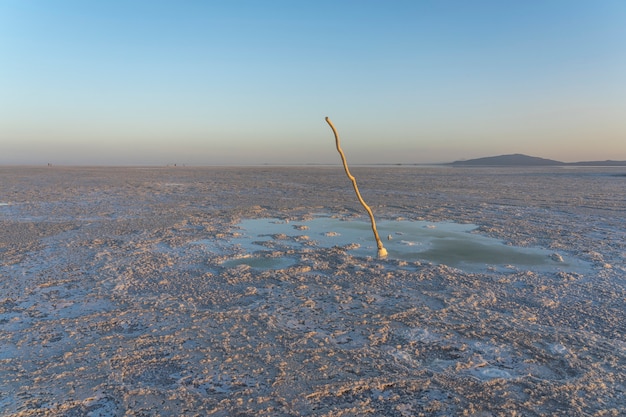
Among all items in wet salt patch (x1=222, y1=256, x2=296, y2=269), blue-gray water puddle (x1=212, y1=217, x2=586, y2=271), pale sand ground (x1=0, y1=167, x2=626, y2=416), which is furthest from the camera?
blue-gray water puddle (x1=212, y1=217, x2=586, y2=271)

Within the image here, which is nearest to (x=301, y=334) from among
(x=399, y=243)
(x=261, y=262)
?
(x=261, y=262)

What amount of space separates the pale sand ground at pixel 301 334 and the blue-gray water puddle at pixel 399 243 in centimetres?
32

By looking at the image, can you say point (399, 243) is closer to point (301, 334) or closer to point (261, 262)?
point (261, 262)

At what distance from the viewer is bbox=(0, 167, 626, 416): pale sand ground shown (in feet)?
8.96

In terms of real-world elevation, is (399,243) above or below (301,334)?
above

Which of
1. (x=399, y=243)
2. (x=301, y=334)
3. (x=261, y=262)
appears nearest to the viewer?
(x=301, y=334)

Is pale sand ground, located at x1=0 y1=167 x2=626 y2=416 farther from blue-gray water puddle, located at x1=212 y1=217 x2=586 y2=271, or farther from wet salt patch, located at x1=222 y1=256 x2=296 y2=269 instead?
blue-gray water puddle, located at x1=212 y1=217 x2=586 y2=271

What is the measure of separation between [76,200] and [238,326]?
12264 mm

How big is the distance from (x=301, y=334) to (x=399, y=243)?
4.04 meters

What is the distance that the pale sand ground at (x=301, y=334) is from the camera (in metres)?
2.73

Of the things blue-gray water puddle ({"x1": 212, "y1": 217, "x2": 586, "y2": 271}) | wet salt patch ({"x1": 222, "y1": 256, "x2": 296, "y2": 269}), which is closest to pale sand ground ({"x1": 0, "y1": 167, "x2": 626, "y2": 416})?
wet salt patch ({"x1": 222, "y1": 256, "x2": 296, "y2": 269})

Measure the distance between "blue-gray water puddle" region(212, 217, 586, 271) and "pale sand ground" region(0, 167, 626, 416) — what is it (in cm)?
32

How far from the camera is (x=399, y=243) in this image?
740 cm

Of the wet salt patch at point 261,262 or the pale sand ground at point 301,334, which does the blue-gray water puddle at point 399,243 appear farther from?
the pale sand ground at point 301,334
